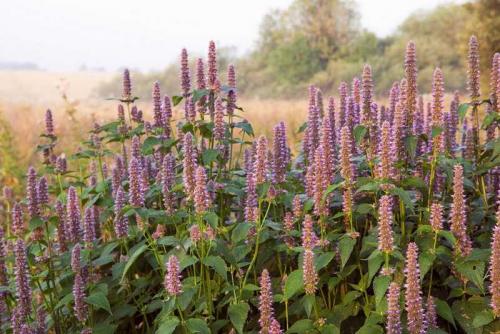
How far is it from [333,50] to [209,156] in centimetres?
4802

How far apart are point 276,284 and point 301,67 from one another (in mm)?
45021

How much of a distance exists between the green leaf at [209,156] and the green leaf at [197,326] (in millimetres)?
993

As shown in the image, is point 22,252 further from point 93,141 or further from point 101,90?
point 101,90

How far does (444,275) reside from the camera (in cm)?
360

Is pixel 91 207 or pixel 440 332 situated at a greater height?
pixel 91 207

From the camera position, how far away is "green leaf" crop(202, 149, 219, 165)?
3701 mm

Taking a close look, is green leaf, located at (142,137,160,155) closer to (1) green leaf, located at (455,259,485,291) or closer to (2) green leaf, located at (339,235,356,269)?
(2) green leaf, located at (339,235,356,269)

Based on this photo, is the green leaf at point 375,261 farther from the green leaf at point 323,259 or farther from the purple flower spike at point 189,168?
the purple flower spike at point 189,168

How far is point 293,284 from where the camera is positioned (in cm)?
300

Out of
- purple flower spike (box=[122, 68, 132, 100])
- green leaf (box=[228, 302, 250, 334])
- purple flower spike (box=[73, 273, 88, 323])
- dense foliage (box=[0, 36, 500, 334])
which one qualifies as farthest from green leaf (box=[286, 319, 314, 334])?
purple flower spike (box=[122, 68, 132, 100])

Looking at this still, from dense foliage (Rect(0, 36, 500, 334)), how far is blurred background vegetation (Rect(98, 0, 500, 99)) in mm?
34017

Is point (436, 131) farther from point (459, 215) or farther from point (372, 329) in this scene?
point (372, 329)

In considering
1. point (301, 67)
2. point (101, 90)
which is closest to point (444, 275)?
point (301, 67)

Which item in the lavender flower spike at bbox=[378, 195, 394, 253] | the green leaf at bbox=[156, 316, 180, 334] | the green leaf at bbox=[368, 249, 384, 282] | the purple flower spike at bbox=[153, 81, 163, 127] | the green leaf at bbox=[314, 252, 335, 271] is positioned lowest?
the green leaf at bbox=[156, 316, 180, 334]
